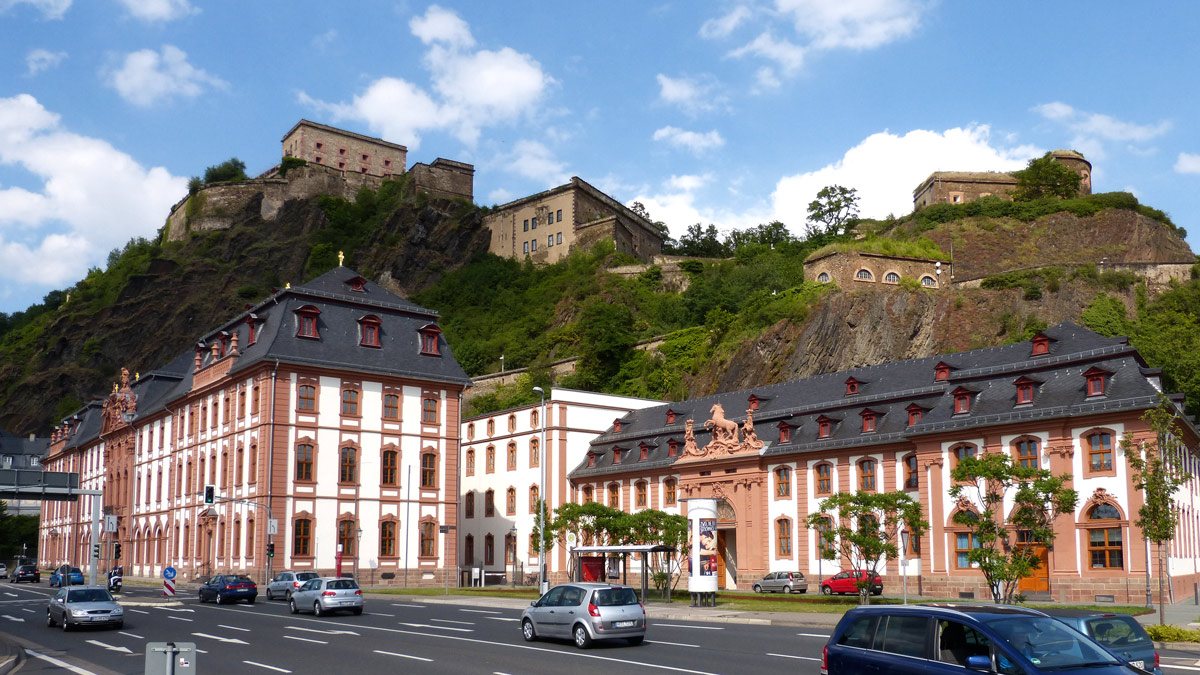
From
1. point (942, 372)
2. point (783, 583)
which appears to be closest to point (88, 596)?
point (783, 583)

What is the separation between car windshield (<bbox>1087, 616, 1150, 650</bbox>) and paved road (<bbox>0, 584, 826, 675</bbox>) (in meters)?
4.68

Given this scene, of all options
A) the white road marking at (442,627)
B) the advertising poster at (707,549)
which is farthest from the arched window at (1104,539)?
the white road marking at (442,627)

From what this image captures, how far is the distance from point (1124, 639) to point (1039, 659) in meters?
7.17

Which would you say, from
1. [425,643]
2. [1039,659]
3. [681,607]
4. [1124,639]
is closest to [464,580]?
[681,607]

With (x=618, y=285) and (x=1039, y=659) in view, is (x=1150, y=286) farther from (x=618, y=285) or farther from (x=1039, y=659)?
(x=1039, y=659)

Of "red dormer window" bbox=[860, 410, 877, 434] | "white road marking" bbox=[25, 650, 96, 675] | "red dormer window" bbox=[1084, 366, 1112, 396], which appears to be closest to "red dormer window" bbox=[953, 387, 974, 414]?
"red dormer window" bbox=[860, 410, 877, 434]

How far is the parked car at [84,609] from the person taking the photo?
3000 cm

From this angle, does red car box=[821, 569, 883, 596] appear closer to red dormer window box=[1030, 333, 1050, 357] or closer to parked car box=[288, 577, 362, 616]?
red dormer window box=[1030, 333, 1050, 357]

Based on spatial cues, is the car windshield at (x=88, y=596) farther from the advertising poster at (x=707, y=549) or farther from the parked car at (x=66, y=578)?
the parked car at (x=66, y=578)

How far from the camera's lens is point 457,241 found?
468 ft

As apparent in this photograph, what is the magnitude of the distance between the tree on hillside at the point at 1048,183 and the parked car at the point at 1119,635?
343 ft

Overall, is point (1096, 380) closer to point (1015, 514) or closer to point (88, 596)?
point (1015, 514)

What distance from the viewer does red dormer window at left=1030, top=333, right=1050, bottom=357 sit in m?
45.7

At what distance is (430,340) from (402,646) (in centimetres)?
4096
